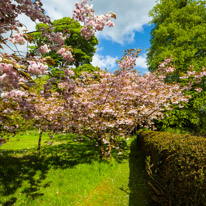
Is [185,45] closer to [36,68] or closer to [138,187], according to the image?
[138,187]

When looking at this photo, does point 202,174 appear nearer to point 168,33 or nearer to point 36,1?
point 36,1

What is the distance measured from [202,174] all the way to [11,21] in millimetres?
4103

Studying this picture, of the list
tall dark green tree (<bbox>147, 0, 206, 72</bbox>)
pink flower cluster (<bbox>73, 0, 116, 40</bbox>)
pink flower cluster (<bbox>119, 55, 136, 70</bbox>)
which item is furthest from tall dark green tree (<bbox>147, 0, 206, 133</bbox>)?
pink flower cluster (<bbox>73, 0, 116, 40</bbox>)

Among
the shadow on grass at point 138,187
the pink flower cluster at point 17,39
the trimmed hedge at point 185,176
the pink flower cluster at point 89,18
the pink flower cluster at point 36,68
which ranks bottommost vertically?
the shadow on grass at point 138,187

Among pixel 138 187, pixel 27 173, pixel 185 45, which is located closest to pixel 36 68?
pixel 27 173

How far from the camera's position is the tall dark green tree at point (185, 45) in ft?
41.6

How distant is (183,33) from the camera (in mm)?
13320

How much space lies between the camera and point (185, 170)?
2635 mm

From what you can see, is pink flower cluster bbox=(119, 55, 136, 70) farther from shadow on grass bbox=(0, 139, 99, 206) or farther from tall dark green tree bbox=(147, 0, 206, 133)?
tall dark green tree bbox=(147, 0, 206, 133)

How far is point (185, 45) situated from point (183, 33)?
1.13 meters

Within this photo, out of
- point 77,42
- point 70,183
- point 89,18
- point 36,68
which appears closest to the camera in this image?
point 36,68

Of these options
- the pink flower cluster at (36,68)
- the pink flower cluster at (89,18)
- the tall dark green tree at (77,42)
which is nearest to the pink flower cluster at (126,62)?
the pink flower cluster at (89,18)

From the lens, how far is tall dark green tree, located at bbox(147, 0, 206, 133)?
12.7 m

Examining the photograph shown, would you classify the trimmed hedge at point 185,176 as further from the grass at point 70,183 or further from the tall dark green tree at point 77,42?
the tall dark green tree at point 77,42
